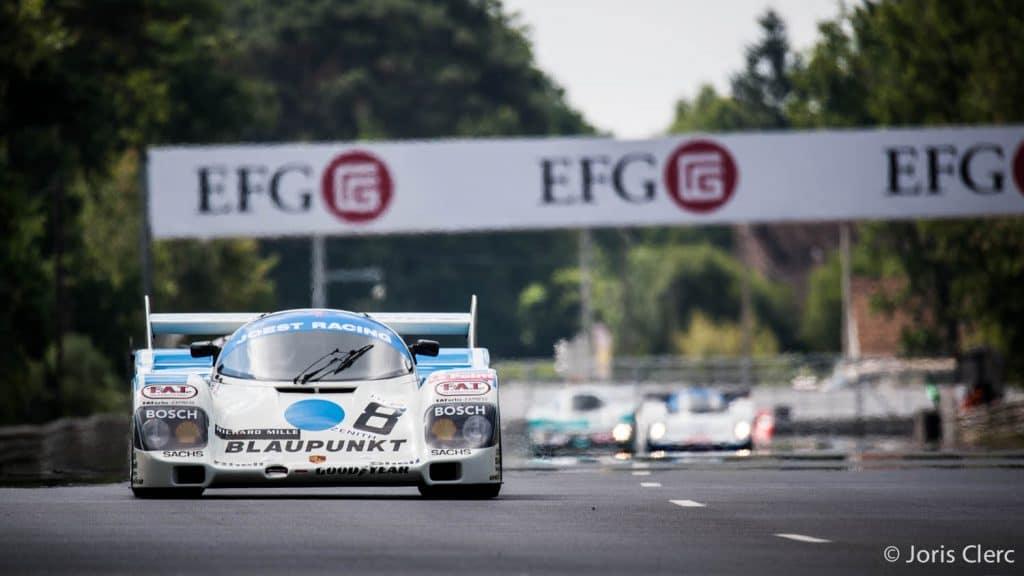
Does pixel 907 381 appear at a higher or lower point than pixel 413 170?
lower

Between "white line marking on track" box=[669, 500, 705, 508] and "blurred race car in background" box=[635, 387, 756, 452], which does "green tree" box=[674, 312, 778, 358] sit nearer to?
"blurred race car in background" box=[635, 387, 756, 452]

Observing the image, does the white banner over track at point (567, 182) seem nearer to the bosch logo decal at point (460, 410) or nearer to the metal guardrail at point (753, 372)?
the metal guardrail at point (753, 372)

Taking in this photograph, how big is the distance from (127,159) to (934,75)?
73.8 ft

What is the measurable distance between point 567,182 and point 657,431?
475 centimetres

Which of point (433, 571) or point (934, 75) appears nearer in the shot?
point (433, 571)

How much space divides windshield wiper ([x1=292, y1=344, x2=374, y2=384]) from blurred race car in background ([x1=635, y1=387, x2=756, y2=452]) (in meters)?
23.1

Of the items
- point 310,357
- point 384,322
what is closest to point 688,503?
point 310,357

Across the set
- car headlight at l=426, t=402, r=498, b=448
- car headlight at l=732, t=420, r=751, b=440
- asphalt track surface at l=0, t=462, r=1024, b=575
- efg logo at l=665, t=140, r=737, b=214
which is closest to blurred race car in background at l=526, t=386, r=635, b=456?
car headlight at l=732, t=420, r=751, b=440

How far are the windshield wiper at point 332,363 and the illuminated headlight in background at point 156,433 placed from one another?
840mm

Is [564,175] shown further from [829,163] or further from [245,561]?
[245,561]

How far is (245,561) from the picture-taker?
409 inches

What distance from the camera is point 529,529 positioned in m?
12.4

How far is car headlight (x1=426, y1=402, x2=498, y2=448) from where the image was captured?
1466cm

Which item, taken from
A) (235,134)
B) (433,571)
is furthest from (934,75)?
(433,571)
